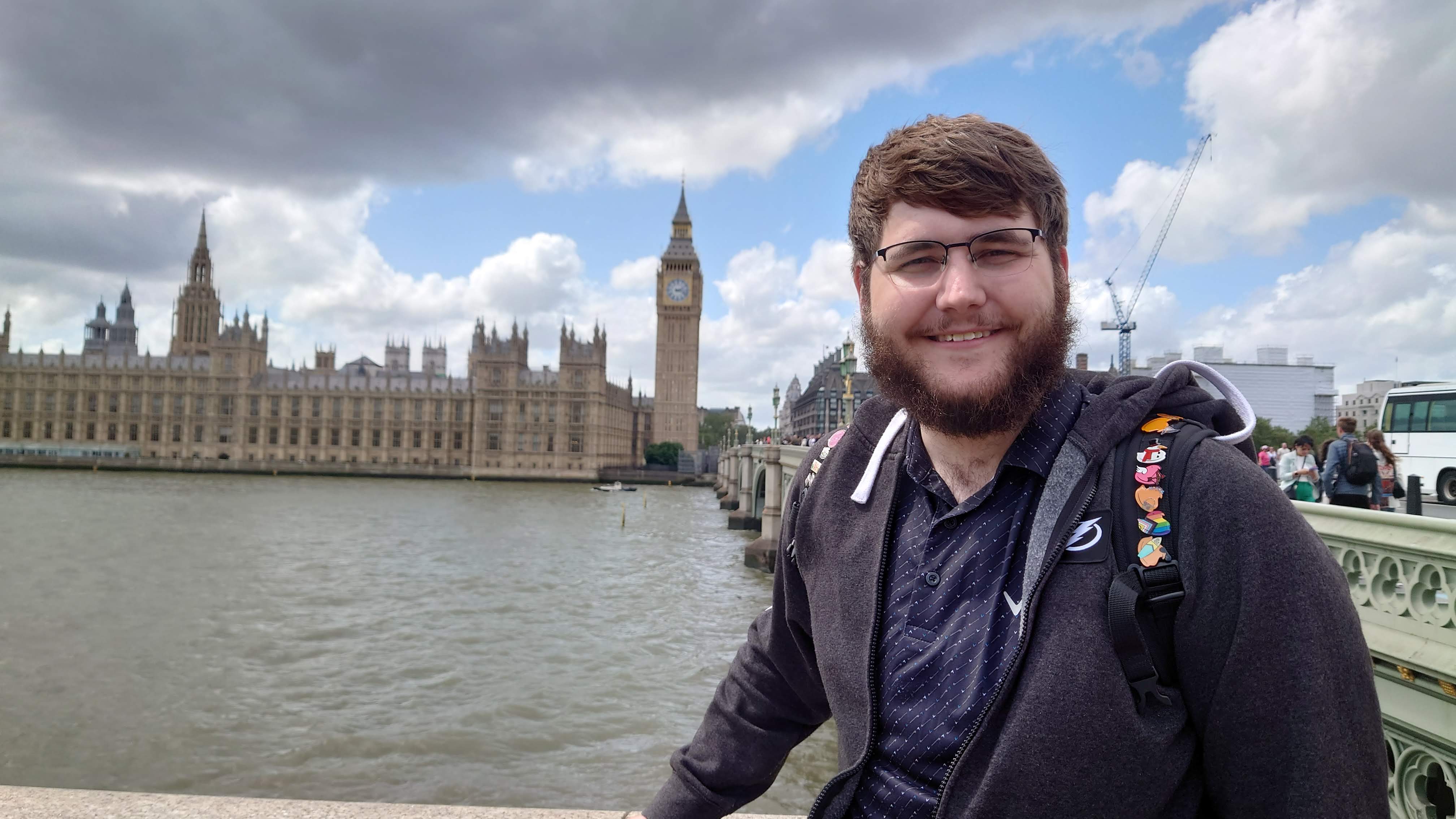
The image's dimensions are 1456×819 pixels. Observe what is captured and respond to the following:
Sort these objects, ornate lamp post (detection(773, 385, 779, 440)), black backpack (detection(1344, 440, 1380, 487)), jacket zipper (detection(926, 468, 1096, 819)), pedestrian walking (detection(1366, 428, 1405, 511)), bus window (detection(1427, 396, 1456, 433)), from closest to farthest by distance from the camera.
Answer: jacket zipper (detection(926, 468, 1096, 819)) → black backpack (detection(1344, 440, 1380, 487)) → pedestrian walking (detection(1366, 428, 1405, 511)) → bus window (detection(1427, 396, 1456, 433)) → ornate lamp post (detection(773, 385, 779, 440))

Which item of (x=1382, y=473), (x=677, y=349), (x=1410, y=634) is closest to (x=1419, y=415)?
(x=1382, y=473)

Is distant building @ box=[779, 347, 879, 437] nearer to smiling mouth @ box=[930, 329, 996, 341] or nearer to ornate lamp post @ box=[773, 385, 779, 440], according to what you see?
ornate lamp post @ box=[773, 385, 779, 440]

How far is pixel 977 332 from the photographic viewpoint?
1306 mm

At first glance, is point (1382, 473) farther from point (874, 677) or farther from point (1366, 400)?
point (1366, 400)

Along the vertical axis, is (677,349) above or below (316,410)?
above

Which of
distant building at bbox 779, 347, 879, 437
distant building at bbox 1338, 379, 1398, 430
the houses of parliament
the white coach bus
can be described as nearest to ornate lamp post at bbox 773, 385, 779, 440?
the white coach bus

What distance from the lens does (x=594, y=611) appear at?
1505 cm

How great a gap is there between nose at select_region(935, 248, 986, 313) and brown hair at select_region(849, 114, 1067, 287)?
0.22ft

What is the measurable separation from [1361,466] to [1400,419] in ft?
30.6

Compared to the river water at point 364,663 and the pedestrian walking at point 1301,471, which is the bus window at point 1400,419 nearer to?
the pedestrian walking at point 1301,471

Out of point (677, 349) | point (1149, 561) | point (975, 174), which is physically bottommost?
point (1149, 561)

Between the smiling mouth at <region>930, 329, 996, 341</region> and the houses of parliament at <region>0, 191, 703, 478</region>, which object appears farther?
the houses of parliament at <region>0, 191, 703, 478</region>

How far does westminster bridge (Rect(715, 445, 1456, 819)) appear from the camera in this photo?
325cm

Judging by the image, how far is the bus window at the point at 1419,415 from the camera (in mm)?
14219
